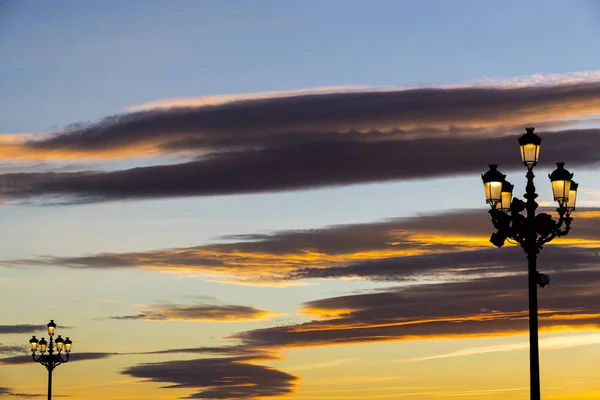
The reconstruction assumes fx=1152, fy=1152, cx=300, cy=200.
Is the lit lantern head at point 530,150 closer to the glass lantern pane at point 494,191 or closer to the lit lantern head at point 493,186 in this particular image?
the lit lantern head at point 493,186

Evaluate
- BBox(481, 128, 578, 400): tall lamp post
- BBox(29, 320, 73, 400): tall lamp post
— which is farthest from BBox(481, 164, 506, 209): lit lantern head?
BBox(29, 320, 73, 400): tall lamp post

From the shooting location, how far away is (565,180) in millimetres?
22422

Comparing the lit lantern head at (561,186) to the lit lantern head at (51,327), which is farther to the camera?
the lit lantern head at (51,327)

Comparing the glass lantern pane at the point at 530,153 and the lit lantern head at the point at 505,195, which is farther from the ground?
the glass lantern pane at the point at 530,153

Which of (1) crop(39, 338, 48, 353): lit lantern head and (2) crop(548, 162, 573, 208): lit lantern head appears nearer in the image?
(2) crop(548, 162, 573, 208): lit lantern head

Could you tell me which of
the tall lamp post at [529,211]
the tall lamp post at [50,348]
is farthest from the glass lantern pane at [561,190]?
the tall lamp post at [50,348]

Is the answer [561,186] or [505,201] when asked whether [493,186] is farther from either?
[561,186]

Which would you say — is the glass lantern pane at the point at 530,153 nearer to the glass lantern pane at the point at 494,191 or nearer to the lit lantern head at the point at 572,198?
the glass lantern pane at the point at 494,191

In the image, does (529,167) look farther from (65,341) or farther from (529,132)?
(65,341)

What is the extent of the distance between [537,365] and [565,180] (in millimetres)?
3763

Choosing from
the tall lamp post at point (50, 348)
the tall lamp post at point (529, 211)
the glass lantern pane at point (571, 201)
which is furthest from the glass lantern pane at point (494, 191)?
the tall lamp post at point (50, 348)

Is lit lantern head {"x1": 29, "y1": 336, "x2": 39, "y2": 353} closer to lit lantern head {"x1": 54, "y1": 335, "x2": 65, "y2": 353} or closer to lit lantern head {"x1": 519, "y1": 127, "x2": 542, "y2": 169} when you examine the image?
lit lantern head {"x1": 54, "y1": 335, "x2": 65, "y2": 353}

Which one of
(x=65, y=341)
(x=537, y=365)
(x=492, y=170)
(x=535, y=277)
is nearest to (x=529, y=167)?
(x=492, y=170)

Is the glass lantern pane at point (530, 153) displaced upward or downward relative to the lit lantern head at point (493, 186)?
upward
